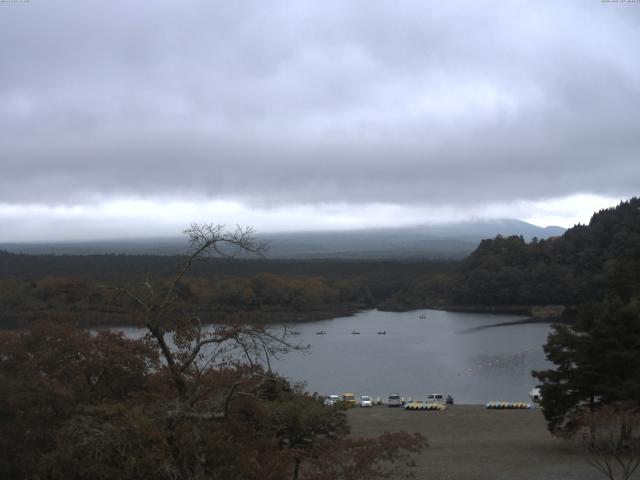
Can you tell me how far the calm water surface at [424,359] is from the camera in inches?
902

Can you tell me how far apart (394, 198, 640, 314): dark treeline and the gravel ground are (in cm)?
3004

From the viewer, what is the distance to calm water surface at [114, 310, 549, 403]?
75.2 feet

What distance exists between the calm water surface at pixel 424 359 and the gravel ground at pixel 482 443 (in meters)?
2.64

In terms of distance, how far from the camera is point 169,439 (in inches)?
177

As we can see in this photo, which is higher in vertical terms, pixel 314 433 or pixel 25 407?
pixel 25 407

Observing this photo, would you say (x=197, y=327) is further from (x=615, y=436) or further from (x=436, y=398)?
(x=436, y=398)

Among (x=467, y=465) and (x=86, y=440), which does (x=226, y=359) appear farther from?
(x=467, y=465)

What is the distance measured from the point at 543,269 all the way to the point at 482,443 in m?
38.0

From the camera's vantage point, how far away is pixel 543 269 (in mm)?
48844

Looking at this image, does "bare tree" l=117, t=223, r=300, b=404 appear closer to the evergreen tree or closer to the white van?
the evergreen tree

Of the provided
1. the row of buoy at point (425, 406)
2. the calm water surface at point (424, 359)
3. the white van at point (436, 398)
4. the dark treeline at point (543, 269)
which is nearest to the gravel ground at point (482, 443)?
the row of buoy at point (425, 406)

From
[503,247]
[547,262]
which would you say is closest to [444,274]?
→ [503,247]

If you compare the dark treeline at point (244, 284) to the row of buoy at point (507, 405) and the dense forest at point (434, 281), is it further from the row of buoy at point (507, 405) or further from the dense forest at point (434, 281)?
the row of buoy at point (507, 405)

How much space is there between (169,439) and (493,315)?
4454 cm
